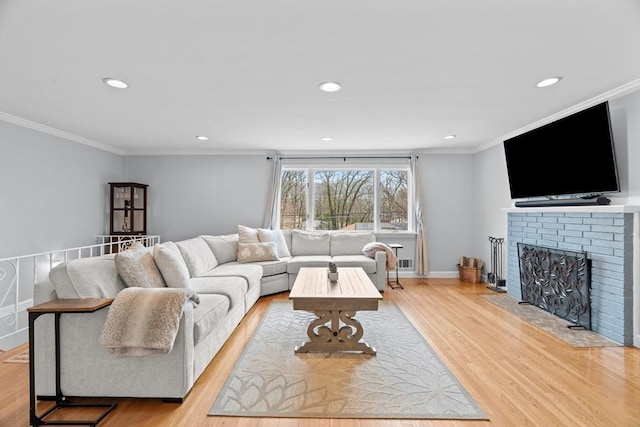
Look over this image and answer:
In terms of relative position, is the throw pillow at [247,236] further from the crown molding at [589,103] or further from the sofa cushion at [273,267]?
the crown molding at [589,103]

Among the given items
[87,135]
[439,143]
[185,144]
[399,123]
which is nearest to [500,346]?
[399,123]

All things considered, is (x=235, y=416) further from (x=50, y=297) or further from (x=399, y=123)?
(x=399, y=123)

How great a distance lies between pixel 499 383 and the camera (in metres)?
2.24

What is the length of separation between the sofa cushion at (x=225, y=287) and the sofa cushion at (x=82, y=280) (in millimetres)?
843

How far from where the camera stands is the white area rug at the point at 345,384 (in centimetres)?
193

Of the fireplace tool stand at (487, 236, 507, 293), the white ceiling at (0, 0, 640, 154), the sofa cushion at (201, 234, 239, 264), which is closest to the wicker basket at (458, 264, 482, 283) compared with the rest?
the fireplace tool stand at (487, 236, 507, 293)

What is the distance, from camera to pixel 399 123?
4.07 metres

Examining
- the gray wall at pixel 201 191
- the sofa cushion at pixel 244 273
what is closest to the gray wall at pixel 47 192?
the gray wall at pixel 201 191

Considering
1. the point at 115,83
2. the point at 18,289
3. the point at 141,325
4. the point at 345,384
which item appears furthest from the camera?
the point at 18,289

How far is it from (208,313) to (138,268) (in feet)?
2.09

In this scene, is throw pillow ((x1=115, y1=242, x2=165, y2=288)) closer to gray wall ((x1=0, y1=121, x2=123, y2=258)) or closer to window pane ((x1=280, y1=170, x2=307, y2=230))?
gray wall ((x1=0, y1=121, x2=123, y2=258))

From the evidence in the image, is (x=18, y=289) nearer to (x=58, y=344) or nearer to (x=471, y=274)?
(x=58, y=344)

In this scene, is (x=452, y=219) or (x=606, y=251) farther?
(x=452, y=219)

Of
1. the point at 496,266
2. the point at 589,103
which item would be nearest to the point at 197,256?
the point at 496,266
